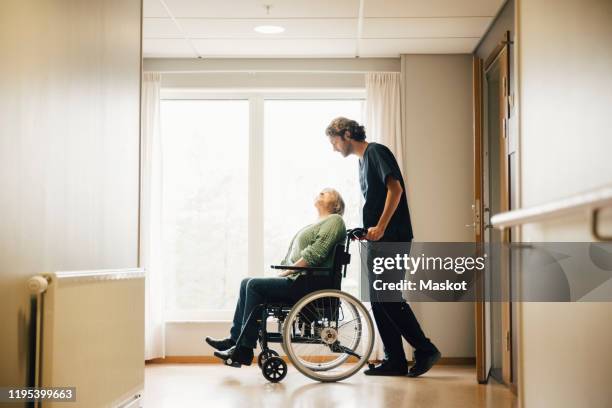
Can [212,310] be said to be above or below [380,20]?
below

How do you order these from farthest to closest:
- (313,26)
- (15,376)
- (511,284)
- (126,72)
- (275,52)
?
(275,52) < (313,26) < (511,284) < (126,72) < (15,376)

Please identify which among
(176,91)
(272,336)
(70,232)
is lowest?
(272,336)

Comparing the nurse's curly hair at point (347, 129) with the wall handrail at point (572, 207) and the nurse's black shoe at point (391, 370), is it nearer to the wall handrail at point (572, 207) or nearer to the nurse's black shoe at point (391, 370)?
the nurse's black shoe at point (391, 370)

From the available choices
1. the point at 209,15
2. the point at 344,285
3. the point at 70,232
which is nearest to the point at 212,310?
the point at 344,285

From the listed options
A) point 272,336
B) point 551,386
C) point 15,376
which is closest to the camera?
point 15,376

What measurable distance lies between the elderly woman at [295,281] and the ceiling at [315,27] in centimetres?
107

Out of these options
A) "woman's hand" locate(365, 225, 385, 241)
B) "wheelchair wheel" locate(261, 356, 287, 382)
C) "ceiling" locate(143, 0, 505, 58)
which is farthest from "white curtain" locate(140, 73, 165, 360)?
"woman's hand" locate(365, 225, 385, 241)

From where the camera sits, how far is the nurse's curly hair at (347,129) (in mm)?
4855

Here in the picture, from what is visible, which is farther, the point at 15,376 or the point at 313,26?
the point at 313,26

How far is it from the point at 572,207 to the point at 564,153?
4.84 ft

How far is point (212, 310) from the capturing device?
5797mm

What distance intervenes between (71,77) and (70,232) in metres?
0.56

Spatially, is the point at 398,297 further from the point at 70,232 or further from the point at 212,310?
the point at 70,232

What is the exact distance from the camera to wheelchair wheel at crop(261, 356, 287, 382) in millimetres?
4570
